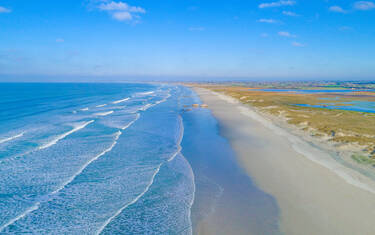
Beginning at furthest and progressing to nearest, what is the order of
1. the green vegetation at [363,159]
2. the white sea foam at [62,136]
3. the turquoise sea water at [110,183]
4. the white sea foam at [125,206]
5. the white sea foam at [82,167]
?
the white sea foam at [62,136]
the green vegetation at [363,159]
the white sea foam at [82,167]
the turquoise sea water at [110,183]
the white sea foam at [125,206]

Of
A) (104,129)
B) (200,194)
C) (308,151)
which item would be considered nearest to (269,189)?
(200,194)

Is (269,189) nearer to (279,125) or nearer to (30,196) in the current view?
(30,196)

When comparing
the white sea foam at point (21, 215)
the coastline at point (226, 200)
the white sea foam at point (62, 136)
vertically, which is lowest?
the white sea foam at point (21, 215)

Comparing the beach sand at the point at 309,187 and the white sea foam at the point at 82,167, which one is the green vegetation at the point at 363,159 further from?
the white sea foam at the point at 82,167

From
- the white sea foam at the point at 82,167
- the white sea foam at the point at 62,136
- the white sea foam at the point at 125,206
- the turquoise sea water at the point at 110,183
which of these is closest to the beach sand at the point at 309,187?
the turquoise sea water at the point at 110,183

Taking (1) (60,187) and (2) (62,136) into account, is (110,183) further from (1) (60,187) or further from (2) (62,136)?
(2) (62,136)

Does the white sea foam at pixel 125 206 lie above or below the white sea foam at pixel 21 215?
above

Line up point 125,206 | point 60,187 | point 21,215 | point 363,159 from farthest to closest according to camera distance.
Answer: point 363,159 < point 60,187 < point 125,206 < point 21,215

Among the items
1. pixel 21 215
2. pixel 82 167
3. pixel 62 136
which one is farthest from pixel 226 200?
pixel 62 136

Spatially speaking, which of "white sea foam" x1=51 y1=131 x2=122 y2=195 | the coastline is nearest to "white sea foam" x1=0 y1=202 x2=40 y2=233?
"white sea foam" x1=51 y1=131 x2=122 y2=195
